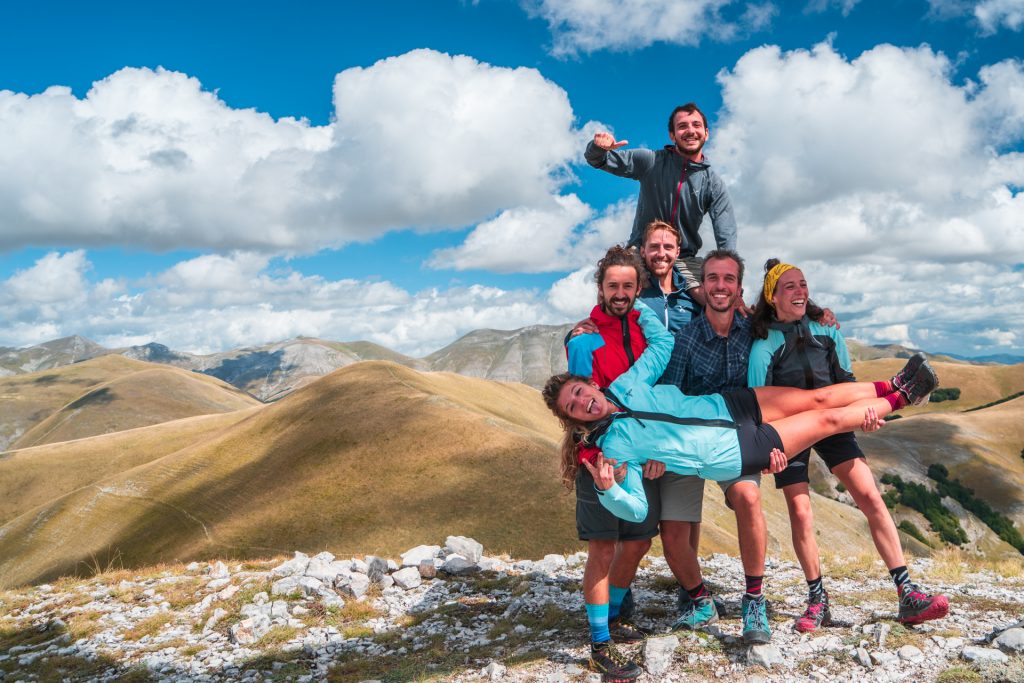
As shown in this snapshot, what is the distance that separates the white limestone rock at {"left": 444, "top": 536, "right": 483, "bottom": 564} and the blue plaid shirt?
8.86 m

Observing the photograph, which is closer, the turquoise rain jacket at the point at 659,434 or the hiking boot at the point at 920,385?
the turquoise rain jacket at the point at 659,434

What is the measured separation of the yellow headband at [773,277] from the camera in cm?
830

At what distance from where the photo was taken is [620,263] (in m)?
7.95

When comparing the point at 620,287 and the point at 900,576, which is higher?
the point at 620,287

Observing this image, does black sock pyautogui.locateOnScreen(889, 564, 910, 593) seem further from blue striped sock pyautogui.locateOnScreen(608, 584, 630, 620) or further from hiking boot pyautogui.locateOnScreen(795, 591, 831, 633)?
blue striped sock pyautogui.locateOnScreen(608, 584, 630, 620)

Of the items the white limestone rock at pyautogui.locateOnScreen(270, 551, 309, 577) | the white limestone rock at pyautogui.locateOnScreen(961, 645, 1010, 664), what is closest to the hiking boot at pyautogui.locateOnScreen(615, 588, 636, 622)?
the white limestone rock at pyautogui.locateOnScreen(961, 645, 1010, 664)

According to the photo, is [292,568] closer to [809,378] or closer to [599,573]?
[599,573]

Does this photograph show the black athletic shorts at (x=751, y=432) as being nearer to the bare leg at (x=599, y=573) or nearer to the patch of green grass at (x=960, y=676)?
the bare leg at (x=599, y=573)

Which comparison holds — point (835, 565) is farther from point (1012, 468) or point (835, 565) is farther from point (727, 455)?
point (1012, 468)

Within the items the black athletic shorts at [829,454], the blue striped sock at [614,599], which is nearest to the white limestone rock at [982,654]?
the black athletic shorts at [829,454]

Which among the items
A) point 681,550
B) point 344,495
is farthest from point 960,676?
point 344,495

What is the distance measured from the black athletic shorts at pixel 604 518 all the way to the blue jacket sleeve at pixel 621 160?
485 cm

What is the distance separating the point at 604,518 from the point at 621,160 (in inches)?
218

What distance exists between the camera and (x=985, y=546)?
10269cm
